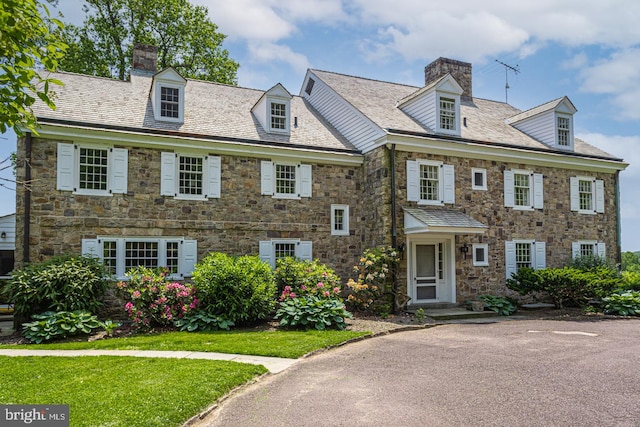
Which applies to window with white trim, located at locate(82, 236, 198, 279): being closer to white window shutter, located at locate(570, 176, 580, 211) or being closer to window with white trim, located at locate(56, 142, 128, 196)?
window with white trim, located at locate(56, 142, 128, 196)

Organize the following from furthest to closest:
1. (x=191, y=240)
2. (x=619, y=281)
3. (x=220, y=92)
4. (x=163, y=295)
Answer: (x=220, y=92), (x=619, y=281), (x=191, y=240), (x=163, y=295)

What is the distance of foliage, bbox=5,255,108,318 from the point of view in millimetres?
10672

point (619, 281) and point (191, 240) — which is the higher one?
point (191, 240)

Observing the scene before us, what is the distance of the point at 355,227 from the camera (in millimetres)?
15453

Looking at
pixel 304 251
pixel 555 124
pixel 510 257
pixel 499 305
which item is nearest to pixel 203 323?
pixel 304 251

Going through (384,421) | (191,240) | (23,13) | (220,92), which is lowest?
(384,421)

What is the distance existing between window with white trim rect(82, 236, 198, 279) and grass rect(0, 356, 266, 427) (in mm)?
4441

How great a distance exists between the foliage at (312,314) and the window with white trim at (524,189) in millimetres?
8060

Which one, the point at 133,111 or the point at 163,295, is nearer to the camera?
the point at 163,295

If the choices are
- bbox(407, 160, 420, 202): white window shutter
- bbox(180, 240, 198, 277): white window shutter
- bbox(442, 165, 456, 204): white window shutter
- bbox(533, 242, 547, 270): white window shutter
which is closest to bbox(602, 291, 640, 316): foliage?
bbox(533, 242, 547, 270): white window shutter

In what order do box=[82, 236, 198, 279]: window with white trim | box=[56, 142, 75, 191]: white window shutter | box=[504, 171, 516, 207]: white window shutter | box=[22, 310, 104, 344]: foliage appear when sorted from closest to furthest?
box=[22, 310, 104, 344]: foliage < box=[56, 142, 75, 191]: white window shutter < box=[82, 236, 198, 279]: window with white trim < box=[504, 171, 516, 207]: white window shutter

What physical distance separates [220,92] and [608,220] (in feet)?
50.9

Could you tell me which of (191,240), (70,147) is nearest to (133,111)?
(70,147)

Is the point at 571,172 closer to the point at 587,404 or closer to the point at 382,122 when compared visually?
the point at 382,122
